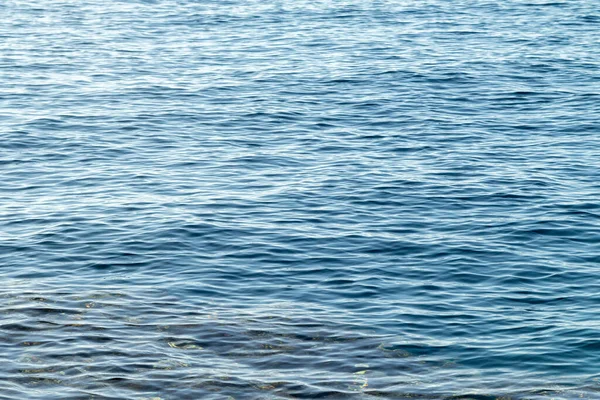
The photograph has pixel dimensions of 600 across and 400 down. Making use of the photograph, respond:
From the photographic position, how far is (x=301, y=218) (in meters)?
29.7

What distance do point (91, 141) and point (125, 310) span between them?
15.9 meters

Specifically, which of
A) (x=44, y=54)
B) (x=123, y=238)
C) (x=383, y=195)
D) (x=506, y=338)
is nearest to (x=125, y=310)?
(x=123, y=238)

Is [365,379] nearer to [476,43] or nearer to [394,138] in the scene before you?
[394,138]

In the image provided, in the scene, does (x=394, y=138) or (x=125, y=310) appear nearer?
(x=125, y=310)

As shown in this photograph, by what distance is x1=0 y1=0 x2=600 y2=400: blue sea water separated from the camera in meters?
20.6

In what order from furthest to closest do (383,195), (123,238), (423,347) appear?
1. (383,195)
2. (123,238)
3. (423,347)

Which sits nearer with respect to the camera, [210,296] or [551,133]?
[210,296]

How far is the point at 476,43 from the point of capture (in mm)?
55031

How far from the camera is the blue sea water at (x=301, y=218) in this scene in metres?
20.6

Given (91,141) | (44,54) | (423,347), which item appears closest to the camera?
(423,347)

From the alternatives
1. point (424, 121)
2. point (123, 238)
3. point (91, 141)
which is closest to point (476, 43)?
point (424, 121)

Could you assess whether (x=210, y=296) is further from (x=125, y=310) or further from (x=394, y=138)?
(x=394, y=138)

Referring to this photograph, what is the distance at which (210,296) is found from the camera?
951 inches

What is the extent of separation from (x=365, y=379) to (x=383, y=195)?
40.5ft
